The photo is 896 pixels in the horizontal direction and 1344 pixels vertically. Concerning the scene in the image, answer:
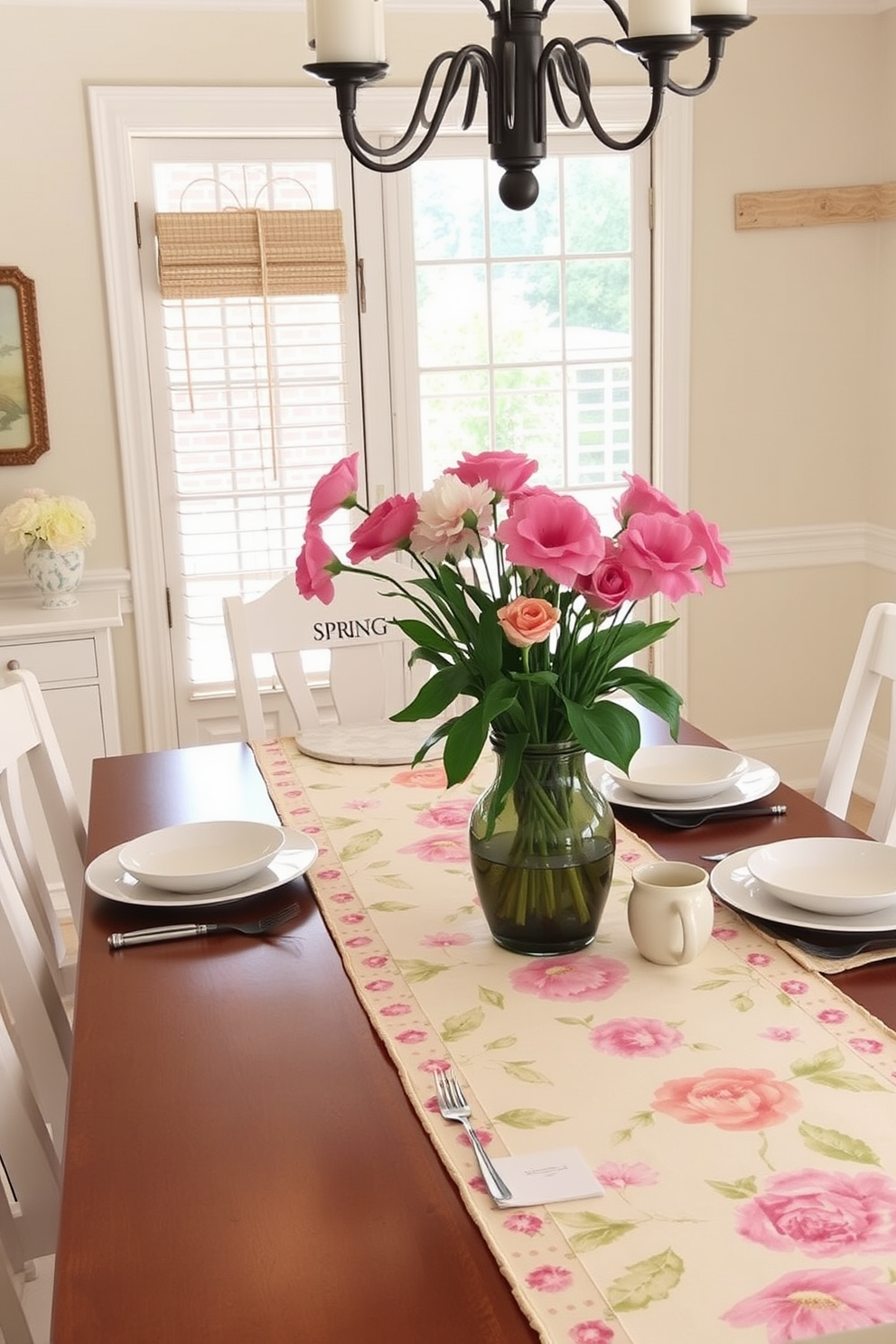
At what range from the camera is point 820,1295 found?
0.99 meters

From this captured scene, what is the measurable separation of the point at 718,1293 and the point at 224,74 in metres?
3.44

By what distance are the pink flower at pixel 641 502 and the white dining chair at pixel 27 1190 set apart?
0.91 metres

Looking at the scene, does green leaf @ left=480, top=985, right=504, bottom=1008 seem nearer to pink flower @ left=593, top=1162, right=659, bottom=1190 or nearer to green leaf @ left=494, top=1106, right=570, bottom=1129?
green leaf @ left=494, top=1106, right=570, bottom=1129

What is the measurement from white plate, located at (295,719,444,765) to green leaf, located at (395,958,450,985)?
74cm

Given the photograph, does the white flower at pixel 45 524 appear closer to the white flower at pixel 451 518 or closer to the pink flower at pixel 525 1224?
the white flower at pixel 451 518

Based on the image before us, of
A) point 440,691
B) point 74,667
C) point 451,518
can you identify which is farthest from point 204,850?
point 74,667

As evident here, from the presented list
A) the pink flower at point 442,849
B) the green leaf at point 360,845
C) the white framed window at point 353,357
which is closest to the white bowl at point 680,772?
the pink flower at point 442,849

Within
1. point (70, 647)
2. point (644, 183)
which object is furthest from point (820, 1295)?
point (644, 183)

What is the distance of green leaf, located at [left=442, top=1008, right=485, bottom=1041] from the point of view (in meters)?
1.41

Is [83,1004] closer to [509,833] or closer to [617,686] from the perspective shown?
[509,833]

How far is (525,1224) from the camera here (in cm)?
109

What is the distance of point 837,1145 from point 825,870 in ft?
1.86

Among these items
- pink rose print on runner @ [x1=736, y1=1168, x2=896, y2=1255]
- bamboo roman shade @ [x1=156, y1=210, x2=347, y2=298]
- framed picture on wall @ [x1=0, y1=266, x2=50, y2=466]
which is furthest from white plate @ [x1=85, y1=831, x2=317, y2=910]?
bamboo roman shade @ [x1=156, y1=210, x2=347, y2=298]

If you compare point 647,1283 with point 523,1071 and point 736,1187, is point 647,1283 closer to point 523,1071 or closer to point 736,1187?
point 736,1187
